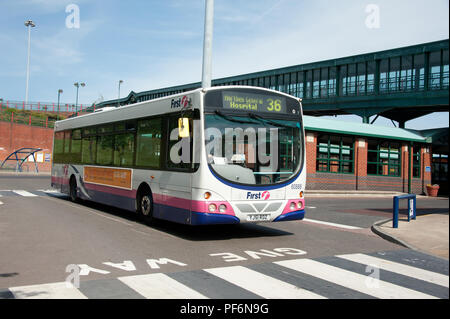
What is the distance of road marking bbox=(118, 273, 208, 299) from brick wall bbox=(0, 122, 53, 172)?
47.9m

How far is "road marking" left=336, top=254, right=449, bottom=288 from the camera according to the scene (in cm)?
617

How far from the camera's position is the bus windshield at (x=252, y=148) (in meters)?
8.75

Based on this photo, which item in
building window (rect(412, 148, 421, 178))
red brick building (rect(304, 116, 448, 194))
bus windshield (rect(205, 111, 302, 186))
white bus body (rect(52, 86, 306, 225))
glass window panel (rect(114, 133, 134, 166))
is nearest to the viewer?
white bus body (rect(52, 86, 306, 225))

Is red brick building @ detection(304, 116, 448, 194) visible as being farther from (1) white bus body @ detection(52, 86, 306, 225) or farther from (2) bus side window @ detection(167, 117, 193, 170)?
(2) bus side window @ detection(167, 117, 193, 170)

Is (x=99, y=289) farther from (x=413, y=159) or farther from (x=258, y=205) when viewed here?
(x=413, y=159)

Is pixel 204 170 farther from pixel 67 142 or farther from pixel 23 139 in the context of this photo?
pixel 23 139

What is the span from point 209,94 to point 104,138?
5668 millimetres

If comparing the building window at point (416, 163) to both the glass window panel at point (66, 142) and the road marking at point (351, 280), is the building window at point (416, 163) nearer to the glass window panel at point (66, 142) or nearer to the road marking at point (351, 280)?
the glass window panel at point (66, 142)

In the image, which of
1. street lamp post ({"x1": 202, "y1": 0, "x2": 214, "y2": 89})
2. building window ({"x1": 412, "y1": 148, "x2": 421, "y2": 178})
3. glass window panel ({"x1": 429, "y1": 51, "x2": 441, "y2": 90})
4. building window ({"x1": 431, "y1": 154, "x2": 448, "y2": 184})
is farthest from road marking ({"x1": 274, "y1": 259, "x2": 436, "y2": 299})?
glass window panel ({"x1": 429, "y1": 51, "x2": 441, "y2": 90})

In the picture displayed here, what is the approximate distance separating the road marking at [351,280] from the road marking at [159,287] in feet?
6.48

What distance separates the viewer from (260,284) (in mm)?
5617

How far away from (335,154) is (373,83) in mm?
16338

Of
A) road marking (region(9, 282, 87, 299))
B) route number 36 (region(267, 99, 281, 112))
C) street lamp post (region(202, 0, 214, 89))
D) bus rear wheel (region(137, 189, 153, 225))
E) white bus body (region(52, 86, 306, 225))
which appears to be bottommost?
road marking (region(9, 282, 87, 299))

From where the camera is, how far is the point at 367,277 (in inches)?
242
